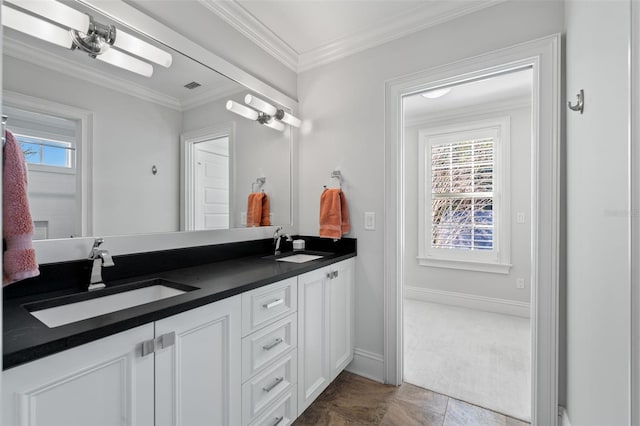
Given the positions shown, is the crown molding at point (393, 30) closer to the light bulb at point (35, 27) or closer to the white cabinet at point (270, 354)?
the light bulb at point (35, 27)

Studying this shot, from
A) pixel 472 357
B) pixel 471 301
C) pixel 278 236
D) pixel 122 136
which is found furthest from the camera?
pixel 471 301

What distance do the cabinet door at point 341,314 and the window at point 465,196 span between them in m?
2.08

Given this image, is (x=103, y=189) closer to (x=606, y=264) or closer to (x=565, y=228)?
(x=606, y=264)

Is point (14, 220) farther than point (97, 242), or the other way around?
point (97, 242)

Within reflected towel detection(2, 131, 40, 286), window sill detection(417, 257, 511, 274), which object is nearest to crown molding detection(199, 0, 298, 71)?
reflected towel detection(2, 131, 40, 286)

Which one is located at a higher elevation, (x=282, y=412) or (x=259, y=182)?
(x=259, y=182)

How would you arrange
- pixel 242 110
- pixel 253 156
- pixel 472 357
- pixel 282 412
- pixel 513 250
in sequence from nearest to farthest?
pixel 282 412
pixel 242 110
pixel 253 156
pixel 472 357
pixel 513 250

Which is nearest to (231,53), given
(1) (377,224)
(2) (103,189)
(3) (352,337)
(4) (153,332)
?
(2) (103,189)

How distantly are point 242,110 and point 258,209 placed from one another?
2.26ft

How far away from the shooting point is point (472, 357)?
242cm

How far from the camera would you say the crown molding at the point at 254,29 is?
1809 millimetres

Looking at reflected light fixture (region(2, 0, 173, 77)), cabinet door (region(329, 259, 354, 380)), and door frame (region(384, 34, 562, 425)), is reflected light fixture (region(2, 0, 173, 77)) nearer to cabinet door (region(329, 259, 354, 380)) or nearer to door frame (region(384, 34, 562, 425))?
cabinet door (region(329, 259, 354, 380))

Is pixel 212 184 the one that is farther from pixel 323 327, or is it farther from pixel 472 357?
pixel 472 357

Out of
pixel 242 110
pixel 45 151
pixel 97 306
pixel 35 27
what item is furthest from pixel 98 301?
pixel 242 110
